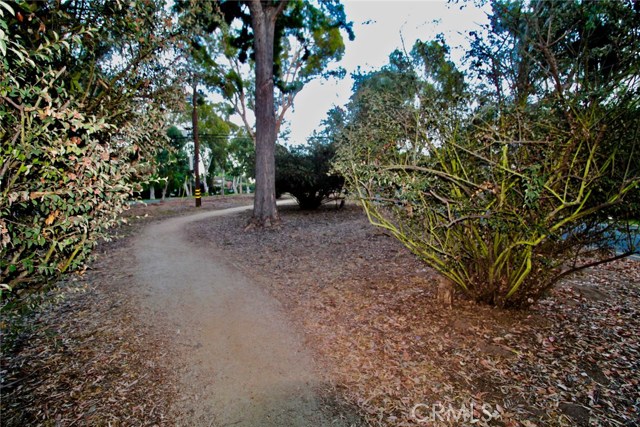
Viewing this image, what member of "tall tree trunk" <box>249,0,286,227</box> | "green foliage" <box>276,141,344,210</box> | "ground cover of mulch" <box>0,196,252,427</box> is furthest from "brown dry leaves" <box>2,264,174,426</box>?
"green foliage" <box>276,141,344,210</box>

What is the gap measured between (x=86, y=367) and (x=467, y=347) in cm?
Result: 387

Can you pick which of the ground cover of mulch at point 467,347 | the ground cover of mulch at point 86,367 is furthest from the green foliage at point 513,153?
the ground cover of mulch at point 86,367

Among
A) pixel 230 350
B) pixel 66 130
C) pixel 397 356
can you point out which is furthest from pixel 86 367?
pixel 397 356

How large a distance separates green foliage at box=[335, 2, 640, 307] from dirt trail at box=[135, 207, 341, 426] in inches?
80.6

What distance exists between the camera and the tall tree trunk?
981 centimetres

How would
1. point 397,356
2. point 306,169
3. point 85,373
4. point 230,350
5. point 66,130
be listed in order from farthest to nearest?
point 306,169
point 230,350
point 397,356
point 85,373
point 66,130

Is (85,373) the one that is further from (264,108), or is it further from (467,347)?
(264,108)

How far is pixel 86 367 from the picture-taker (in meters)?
3.06

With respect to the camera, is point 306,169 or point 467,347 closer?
point 467,347

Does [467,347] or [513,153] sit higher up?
[513,153]

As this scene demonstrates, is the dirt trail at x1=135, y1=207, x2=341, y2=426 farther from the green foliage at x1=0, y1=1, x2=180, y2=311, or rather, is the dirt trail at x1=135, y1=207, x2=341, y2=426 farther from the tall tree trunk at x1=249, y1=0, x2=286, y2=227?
the tall tree trunk at x1=249, y1=0, x2=286, y2=227

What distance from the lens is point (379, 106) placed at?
157 inches

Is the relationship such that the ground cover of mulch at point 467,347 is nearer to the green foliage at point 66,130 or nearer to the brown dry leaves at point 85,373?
the brown dry leaves at point 85,373

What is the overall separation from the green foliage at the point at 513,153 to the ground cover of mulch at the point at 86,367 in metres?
2.91
